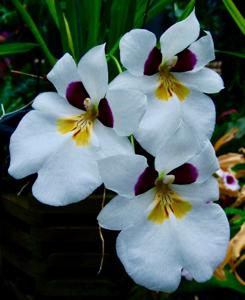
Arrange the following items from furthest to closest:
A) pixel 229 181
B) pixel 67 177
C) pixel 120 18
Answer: pixel 229 181 → pixel 120 18 → pixel 67 177

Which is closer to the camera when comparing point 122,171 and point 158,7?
point 122,171

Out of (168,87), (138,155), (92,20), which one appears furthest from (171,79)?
(92,20)

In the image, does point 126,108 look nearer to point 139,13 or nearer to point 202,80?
point 202,80

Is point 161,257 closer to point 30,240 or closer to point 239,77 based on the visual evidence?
point 30,240

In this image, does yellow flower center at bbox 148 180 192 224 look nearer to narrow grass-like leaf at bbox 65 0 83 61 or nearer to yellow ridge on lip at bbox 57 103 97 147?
yellow ridge on lip at bbox 57 103 97 147

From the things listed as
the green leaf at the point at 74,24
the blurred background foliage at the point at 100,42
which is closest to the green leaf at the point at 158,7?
the blurred background foliage at the point at 100,42

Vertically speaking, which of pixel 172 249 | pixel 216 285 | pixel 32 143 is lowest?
pixel 216 285
